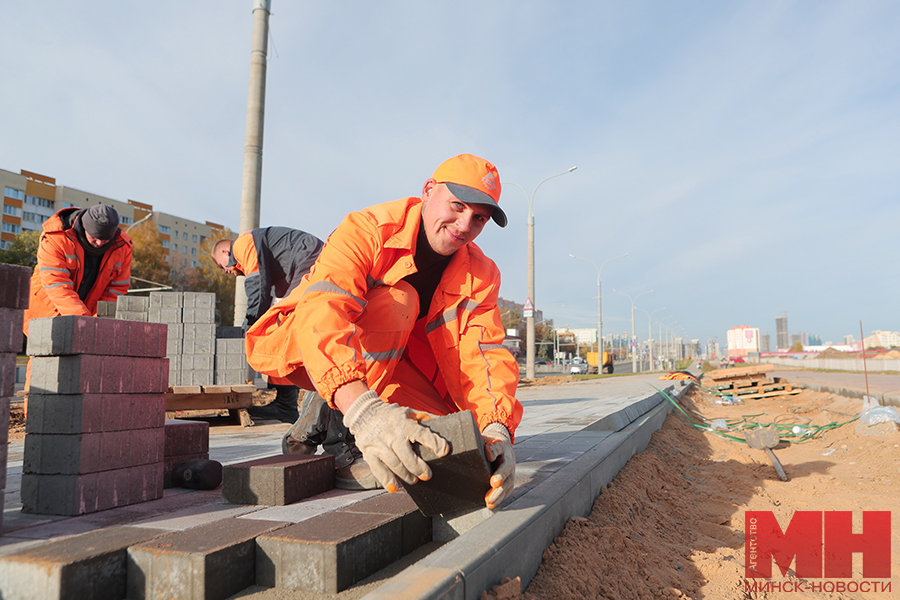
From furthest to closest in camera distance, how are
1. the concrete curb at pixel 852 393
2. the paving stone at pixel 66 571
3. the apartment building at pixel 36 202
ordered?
the apartment building at pixel 36 202, the concrete curb at pixel 852 393, the paving stone at pixel 66 571

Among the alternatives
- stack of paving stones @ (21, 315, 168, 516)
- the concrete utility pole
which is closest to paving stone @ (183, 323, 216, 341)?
the concrete utility pole

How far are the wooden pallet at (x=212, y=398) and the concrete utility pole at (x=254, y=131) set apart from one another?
175 centimetres

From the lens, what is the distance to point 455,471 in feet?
6.50

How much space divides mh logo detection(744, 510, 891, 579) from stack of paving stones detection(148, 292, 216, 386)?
7.00m

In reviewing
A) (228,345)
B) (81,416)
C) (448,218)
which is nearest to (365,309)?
(448,218)

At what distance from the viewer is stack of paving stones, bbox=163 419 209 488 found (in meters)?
3.00

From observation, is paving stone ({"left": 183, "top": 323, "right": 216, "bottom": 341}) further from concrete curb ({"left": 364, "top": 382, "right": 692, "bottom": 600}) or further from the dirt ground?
concrete curb ({"left": 364, "top": 382, "right": 692, "bottom": 600})

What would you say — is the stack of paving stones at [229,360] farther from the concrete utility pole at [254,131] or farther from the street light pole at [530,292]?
the street light pole at [530,292]

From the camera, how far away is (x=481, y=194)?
103 inches

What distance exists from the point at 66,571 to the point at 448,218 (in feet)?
6.63

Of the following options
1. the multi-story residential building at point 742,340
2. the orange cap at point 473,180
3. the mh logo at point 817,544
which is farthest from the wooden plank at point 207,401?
the multi-story residential building at point 742,340

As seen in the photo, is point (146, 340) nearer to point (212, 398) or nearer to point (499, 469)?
point (499, 469)

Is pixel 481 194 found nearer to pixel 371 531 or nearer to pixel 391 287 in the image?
pixel 391 287

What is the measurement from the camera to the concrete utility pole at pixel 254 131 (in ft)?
27.5
